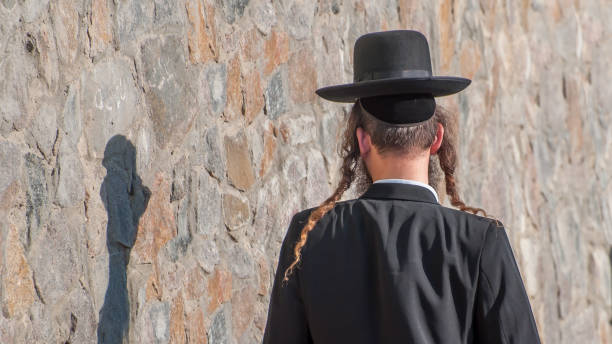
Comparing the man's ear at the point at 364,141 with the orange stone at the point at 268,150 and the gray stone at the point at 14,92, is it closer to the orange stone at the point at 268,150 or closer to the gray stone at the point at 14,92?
the gray stone at the point at 14,92

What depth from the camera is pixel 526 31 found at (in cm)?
567

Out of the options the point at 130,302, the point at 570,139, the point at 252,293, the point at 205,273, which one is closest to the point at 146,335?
the point at 130,302

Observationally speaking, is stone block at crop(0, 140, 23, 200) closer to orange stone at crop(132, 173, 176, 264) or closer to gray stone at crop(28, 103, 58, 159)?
gray stone at crop(28, 103, 58, 159)

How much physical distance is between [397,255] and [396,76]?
1.43ft

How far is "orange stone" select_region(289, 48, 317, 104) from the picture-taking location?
354 centimetres

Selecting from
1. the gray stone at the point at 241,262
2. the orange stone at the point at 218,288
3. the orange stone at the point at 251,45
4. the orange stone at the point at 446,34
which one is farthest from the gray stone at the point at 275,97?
the orange stone at the point at 446,34

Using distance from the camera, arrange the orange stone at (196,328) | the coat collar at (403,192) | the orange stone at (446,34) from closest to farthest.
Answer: the coat collar at (403,192), the orange stone at (196,328), the orange stone at (446,34)

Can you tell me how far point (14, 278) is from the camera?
216 cm

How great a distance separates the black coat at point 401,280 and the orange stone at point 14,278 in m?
0.61

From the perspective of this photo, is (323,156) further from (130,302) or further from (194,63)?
(130,302)

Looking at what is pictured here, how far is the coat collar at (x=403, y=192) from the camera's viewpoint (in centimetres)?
203

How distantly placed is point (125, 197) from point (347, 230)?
841mm

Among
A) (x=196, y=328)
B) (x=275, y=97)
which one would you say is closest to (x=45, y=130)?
(x=196, y=328)

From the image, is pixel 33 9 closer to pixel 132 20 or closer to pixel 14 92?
pixel 14 92
